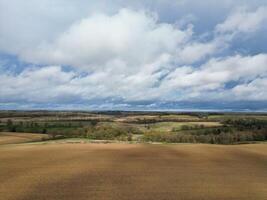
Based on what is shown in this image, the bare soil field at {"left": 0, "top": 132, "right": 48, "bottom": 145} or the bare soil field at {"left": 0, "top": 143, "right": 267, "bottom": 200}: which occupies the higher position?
the bare soil field at {"left": 0, "top": 143, "right": 267, "bottom": 200}

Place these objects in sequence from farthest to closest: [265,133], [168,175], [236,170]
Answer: [265,133] → [236,170] → [168,175]

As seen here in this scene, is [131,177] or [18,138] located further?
[18,138]

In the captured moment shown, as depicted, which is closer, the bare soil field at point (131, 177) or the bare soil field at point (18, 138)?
the bare soil field at point (131, 177)

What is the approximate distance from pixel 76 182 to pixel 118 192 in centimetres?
392

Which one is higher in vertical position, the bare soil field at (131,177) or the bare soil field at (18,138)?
the bare soil field at (131,177)

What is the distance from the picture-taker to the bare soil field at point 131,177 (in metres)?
20.4

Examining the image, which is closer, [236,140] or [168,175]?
[168,175]

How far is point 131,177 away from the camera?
25734 mm

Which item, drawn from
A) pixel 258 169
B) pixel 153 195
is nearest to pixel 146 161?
pixel 258 169

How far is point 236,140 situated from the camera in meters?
90.6

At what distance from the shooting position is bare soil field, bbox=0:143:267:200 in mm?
20391

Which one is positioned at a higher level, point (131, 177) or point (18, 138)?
point (131, 177)

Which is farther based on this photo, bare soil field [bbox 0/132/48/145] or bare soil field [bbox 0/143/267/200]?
bare soil field [bbox 0/132/48/145]

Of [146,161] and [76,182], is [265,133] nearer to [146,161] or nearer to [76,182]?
[146,161]
